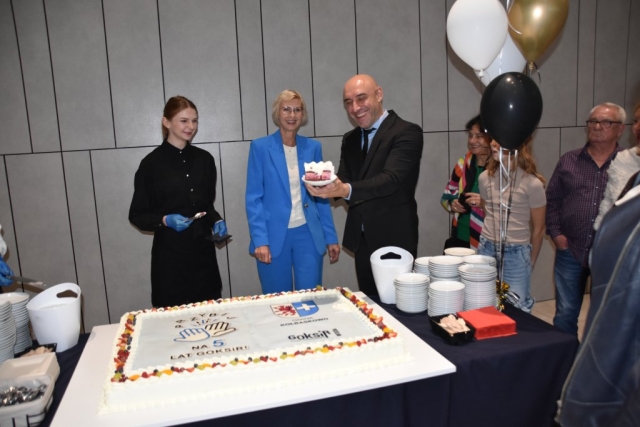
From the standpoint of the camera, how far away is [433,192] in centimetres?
424

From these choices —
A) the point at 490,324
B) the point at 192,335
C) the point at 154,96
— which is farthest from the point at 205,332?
the point at 154,96

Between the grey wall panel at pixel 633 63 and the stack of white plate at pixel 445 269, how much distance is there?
3850 millimetres

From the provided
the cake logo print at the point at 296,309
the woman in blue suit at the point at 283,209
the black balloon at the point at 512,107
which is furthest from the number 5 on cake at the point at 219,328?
the black balloon at the point at 512,107

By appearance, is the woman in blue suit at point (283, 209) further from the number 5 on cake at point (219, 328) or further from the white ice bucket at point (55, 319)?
the white ice bucket at point (55, 319)

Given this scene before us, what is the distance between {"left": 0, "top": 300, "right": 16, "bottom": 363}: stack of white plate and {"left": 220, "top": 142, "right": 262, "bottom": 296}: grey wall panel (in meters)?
2.25

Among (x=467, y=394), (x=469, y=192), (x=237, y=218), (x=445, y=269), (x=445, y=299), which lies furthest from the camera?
(x=237, y=218)

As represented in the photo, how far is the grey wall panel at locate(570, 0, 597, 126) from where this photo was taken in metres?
4.35

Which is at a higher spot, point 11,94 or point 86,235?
point 11,94

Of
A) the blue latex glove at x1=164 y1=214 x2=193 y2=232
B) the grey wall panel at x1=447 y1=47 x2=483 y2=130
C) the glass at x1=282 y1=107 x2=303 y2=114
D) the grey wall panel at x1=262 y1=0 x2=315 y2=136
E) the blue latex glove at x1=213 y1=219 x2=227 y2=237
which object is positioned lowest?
the blue latex glove at x1=213 y1=219 x2=227 y2=237

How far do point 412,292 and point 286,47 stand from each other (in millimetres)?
2596

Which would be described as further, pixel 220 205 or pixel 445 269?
pixel 220 205

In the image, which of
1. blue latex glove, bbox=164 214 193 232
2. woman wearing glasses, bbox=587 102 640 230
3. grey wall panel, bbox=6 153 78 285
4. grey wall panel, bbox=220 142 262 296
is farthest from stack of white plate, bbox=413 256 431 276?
grey wall panel, bbox=6 153 78 285

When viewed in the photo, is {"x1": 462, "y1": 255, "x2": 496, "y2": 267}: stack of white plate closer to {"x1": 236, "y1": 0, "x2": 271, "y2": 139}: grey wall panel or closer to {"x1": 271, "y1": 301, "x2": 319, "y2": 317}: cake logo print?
{"x1": 271, "y1": 301, "x2": 319, "y2": 317}: cake logo print

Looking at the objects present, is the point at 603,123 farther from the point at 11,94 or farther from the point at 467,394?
the point at 11,94
